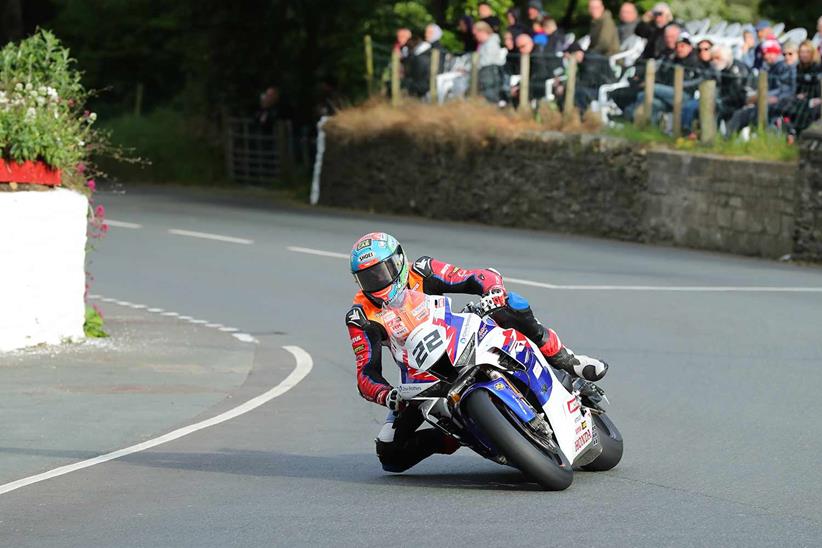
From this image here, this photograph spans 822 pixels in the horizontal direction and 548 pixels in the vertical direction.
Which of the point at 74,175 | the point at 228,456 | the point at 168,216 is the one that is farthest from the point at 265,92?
the point at 228,456

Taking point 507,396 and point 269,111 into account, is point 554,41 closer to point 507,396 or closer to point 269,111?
point 269,111

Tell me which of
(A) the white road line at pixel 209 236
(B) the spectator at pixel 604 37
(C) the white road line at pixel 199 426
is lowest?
(A) the white road line at pixel 209 236

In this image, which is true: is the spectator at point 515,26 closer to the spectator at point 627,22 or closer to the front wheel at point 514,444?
the spectator at point 627,22

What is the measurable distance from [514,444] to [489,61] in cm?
2205

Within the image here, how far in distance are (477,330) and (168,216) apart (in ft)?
76.5

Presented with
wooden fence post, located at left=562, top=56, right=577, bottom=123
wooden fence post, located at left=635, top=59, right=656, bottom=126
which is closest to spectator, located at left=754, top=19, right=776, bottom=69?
wooden fence post, located at left=635, top=59, right=656, bottom=126

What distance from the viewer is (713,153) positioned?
→ 1016 inches

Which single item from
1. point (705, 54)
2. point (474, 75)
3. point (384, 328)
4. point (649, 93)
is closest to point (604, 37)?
point (649, 93)

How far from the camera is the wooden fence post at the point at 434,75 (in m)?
31.5

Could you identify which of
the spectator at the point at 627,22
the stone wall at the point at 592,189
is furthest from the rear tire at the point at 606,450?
the spectator at the point at 627,22

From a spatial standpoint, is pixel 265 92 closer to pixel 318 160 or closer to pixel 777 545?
pixel 318 160

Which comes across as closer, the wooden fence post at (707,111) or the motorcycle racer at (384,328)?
the motorcycle racer at (384,328)

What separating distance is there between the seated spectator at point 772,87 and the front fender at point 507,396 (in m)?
16.4

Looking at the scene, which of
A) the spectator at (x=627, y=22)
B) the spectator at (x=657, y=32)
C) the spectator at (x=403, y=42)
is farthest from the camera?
the spectator at (x=403, y=42)
